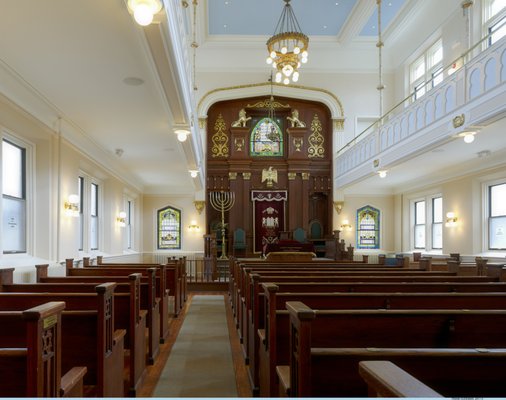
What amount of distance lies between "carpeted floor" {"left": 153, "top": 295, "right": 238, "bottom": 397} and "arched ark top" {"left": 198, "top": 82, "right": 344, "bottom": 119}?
980 cm

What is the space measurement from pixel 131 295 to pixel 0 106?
3.21m

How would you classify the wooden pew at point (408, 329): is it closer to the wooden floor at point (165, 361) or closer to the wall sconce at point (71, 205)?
the wooden floor at point (165, 361)

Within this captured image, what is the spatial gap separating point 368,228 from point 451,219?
4.41m

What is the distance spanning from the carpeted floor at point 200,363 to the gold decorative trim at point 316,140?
10.1 meters

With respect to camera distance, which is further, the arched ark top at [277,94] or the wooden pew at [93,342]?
the arched ark top at [277,94]

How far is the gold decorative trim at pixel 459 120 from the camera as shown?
6955 mm

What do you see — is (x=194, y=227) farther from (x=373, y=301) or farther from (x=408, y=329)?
(x=408, y=329)

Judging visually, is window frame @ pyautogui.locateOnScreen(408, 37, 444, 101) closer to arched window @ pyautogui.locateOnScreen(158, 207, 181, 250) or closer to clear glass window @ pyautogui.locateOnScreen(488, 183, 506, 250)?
clear glass window @ pyautogui.locateOnScreen(488, 183, 506, 250)

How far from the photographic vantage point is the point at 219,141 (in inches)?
637

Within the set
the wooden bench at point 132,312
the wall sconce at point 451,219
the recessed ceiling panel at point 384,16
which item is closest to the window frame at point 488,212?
the wall sconce at point 451,219

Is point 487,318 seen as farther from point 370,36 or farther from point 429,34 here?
point 370,36

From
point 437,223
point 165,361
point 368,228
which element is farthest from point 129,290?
point 368,228

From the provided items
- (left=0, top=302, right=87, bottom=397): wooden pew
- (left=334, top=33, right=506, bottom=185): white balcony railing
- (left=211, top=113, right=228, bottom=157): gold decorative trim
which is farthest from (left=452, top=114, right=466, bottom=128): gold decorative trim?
(left=211, top=113, right=228, bottom=157): gold decorative trim

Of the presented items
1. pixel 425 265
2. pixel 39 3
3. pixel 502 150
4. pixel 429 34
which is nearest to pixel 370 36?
pixel 429 34
